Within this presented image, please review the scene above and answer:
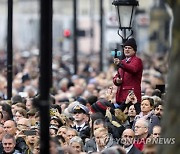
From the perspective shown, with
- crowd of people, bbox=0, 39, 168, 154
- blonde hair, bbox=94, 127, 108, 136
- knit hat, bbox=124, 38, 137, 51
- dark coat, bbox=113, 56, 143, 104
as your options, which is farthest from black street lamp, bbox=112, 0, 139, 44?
blonde hair, bbox=94, 127, 108, 136

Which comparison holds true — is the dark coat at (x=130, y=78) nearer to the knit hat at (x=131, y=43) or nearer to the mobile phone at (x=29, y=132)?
the knit hat at (x=131, y=43)

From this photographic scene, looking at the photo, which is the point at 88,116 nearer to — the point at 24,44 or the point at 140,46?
the point at 140,46

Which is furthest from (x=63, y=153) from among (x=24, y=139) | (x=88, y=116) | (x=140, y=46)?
(x=140, y=46)

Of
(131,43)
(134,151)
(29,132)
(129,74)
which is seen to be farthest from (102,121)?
(129,74)

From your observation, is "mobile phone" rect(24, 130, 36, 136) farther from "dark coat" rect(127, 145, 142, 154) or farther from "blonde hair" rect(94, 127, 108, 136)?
"dark coat" rect(127, 145, 142, 154)

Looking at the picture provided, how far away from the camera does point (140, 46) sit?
228 feet

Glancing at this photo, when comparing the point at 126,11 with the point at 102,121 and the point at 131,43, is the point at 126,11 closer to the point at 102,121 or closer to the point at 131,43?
the point at 131,43

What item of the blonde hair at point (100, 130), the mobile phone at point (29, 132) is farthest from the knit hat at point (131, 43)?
the blonde hair at point (100, 130)

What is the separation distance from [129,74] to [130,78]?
0.09m

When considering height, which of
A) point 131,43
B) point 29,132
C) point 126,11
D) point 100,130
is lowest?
point 29,132

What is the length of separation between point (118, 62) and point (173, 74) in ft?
23.5

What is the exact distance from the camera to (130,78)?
61.9ft

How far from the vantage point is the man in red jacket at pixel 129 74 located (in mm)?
18375

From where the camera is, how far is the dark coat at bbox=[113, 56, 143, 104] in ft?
60.3
